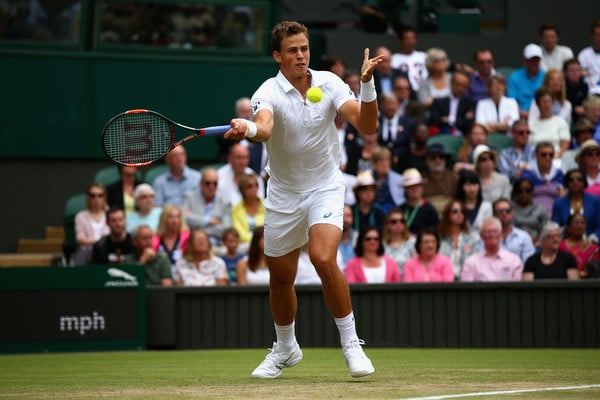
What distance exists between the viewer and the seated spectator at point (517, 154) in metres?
14.5

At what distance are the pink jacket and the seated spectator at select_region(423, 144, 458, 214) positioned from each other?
1728mm

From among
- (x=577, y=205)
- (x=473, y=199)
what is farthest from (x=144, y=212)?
(x=577, y=205)

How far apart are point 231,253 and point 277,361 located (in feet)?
17.9

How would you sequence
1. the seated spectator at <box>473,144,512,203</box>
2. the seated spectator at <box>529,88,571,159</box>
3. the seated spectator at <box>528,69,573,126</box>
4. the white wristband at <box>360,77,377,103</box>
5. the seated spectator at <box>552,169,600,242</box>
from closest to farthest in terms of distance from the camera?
1. the white wristband at <box>360,77,377,103</box>
2. the seated spectator at <box>552,169,600,242</box>
3. the seated spectator at <box>473,144,512,203</box>
4. the seated spectator at <box>529,88,571,159</box>
5. the seated spectator at <box>528,69,573,126</box>

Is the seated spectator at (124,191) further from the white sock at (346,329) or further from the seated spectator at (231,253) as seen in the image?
the white sock at (346,329)

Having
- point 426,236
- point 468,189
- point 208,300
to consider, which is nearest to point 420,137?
point 468,189

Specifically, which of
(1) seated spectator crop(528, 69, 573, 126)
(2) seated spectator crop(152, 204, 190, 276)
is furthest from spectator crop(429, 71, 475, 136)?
(2) seated spectator crop(152, 204, 190, 276)

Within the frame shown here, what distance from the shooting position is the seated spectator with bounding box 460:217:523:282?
41.0 feet

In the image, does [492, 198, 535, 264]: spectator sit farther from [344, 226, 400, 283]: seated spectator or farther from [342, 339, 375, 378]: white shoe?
[342, 339, 375, 378]: white shoe

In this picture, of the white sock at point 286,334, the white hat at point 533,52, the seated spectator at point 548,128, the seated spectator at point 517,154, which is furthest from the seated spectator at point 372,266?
the white sock at point 286,334

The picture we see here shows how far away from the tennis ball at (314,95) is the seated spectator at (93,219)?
6.46m

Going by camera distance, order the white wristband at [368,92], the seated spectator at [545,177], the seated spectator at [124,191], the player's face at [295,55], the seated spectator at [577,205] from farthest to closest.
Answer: the seated spectator at [545,177], the seated spectator at [124,191], the seated spectator at [577,205], the player's face at [295,55], the white wristband at [368,92]

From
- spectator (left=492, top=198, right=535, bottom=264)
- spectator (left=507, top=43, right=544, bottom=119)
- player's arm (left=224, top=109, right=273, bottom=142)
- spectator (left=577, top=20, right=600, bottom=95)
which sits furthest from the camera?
spectator (left=577, top=20, right=600, bottom=95)

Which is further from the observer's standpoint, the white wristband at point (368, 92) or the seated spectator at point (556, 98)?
the seated spectator at point (556, 98)
